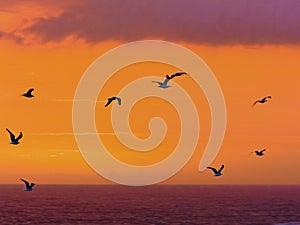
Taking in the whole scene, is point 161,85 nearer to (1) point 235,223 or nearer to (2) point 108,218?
(1) point 235,223

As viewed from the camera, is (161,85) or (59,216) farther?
(59,216)

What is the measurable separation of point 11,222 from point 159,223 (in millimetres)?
35118

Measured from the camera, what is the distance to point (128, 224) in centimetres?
16800

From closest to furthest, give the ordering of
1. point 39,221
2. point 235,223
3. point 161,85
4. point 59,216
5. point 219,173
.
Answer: point 161,85 < point 219,173 < point 235,223 < point 39,221 < point 59,216

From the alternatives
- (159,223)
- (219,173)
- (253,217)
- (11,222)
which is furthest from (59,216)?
(219,173)

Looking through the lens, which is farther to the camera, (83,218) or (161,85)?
(83,218)

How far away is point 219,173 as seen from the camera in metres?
89.2

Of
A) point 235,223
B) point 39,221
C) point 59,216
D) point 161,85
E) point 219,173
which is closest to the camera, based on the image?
point 161,85

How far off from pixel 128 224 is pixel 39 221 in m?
24.4

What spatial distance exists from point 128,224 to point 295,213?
168 feet

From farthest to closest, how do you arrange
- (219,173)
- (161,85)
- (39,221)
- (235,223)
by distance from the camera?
(39,221), (235,223), (219,173), (161,85)

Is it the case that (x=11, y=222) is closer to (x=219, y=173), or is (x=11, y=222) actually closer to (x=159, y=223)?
(x=159, y=223)

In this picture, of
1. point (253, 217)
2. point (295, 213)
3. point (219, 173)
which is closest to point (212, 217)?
point (253, 217)

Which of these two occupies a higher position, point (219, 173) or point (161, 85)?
point (161, 85)
